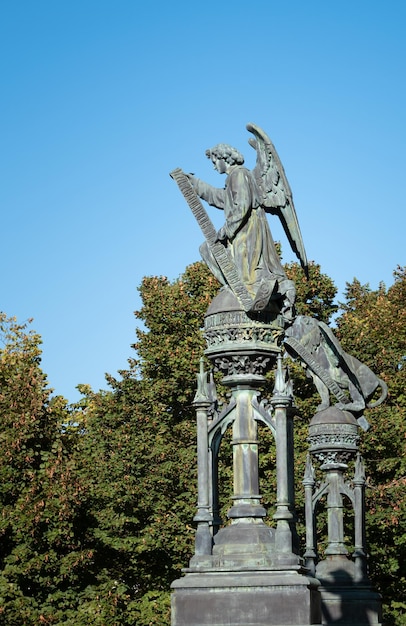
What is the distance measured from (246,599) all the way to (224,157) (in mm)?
5152

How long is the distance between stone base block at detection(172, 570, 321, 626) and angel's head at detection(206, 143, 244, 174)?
4.76m

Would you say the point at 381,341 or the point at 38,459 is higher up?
the point at 381,341

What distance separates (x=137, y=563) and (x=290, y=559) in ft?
92.2

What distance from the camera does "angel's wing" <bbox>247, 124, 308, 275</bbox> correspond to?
14.3 meters

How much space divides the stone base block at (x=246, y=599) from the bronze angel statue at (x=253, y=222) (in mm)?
2962

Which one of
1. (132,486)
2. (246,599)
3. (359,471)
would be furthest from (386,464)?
(246,599)

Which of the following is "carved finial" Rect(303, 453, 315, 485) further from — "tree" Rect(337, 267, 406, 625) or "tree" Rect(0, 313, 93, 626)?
"tree" Rect(0, 313, 93, 626)

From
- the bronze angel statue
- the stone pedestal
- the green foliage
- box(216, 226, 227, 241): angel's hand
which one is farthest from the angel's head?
the green foliage

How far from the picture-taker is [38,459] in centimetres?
4119

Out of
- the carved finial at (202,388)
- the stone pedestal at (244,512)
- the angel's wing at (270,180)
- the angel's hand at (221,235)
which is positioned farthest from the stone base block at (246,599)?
the angel's wing at (270,180)

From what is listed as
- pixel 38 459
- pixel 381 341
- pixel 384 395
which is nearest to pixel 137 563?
pixel 38 459

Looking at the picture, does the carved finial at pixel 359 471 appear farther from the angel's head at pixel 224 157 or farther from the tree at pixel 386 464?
the tree at pixel 386 464

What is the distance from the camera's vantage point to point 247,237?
549 inches

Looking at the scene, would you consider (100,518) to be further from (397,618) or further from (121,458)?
(397,618)
